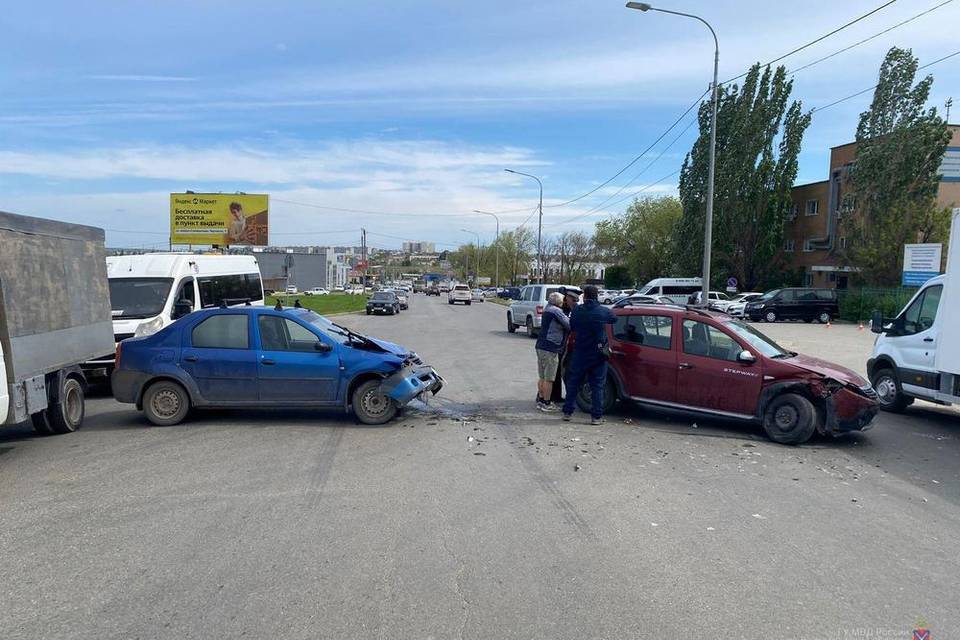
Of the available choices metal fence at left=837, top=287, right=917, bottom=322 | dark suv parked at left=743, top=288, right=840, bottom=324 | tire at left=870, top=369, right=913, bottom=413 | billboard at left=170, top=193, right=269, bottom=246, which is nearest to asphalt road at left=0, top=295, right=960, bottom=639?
tire at left=870, top=369, right=913, bottom=413

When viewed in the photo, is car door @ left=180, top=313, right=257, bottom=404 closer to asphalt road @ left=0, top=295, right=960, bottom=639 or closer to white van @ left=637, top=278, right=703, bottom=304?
asphalt road @ left=0, top=295, right=960, bottom=639

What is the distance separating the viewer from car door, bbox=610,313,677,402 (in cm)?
921

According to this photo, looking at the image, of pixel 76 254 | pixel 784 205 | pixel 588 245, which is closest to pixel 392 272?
pixel 588 245

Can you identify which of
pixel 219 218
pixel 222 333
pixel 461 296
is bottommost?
pixel 461 296

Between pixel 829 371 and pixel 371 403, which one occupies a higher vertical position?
pixel 829 371

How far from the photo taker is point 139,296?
12.4 m

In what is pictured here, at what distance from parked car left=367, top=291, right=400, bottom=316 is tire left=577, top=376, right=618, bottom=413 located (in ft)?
103

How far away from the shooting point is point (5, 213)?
22.5ft

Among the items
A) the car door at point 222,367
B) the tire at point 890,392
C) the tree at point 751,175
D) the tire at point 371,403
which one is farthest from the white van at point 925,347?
the tree at point 751,175

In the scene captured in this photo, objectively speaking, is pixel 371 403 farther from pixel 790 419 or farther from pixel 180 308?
pixel 180 308

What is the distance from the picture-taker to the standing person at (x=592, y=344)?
9.09m

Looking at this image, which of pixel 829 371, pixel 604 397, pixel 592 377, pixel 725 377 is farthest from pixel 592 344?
pixel 829 371

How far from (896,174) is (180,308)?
39.8 metres

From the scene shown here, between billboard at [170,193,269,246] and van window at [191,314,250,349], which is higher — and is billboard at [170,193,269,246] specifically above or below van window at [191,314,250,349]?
above
